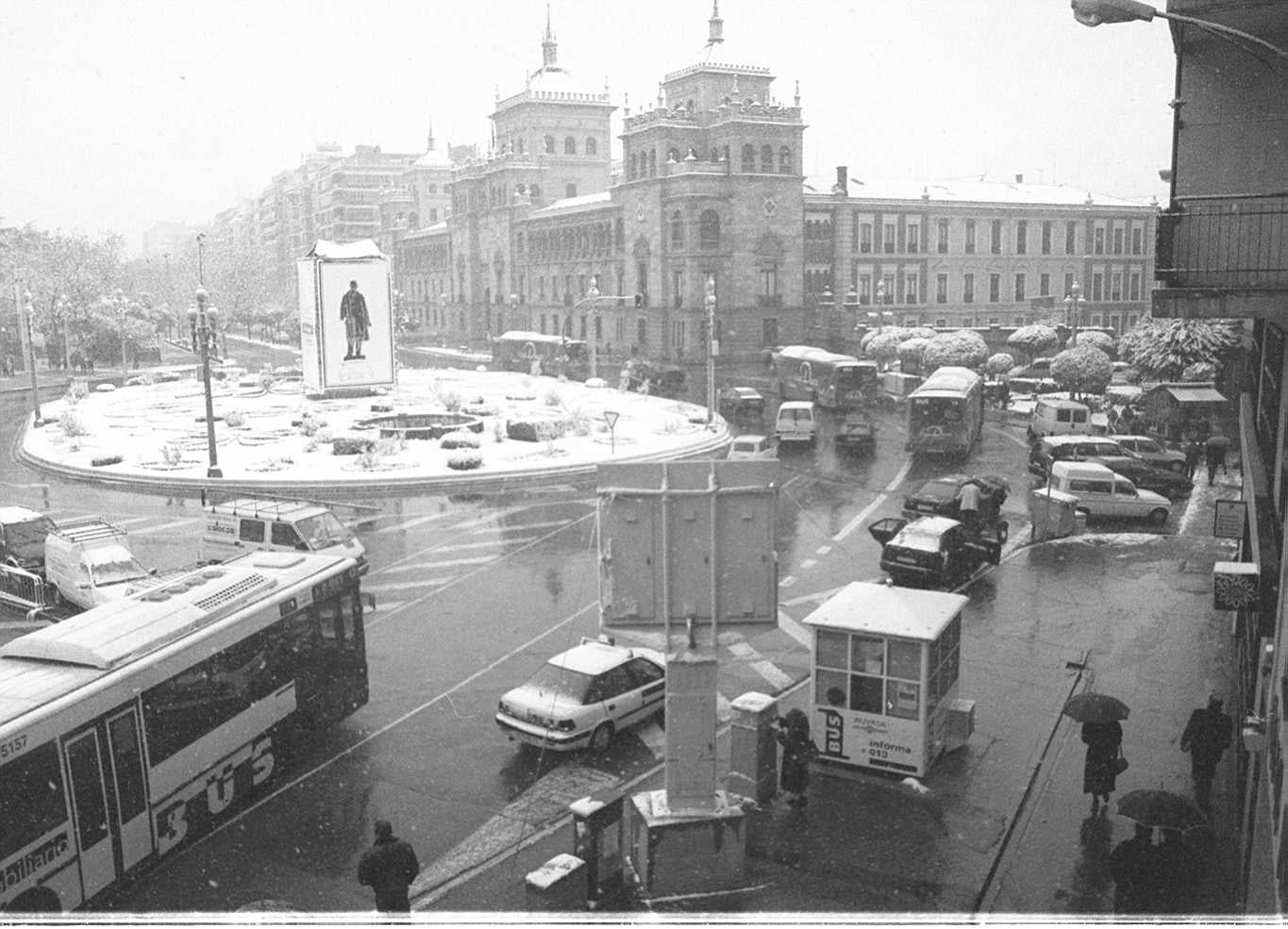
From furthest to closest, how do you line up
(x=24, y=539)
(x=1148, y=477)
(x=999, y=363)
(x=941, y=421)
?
(x=999, y=363) → (x=941, y=421) → (x=1148, y=477) → (x=24, y=539)

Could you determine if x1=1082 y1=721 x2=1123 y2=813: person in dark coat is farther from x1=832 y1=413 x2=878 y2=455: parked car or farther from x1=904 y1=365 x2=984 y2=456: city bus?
x1=832 y1=413 x2=878 y2=455: parked car

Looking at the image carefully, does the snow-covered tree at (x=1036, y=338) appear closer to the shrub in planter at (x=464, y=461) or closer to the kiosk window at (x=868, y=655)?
the shrub in planter at (x=464, y=461)

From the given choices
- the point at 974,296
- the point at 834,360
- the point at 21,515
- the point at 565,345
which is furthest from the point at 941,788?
the point at 974,296

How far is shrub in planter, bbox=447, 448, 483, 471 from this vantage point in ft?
111

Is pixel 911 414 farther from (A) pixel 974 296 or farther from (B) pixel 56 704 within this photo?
(A) pixel 974 296

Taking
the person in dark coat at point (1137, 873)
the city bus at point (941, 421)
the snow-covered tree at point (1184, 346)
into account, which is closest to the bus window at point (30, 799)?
the person in dark coat at point (1137, 873)

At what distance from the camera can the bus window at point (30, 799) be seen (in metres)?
8.55

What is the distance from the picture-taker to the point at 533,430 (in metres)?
39.4

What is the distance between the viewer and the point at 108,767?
9.67 m

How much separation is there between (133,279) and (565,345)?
65868 millimetres

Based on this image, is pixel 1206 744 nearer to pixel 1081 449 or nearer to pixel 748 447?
pixel 1081 449

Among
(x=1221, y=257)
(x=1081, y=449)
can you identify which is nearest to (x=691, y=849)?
(x=1221, y=257)

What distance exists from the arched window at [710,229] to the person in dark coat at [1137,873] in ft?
210

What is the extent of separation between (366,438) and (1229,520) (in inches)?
1067
